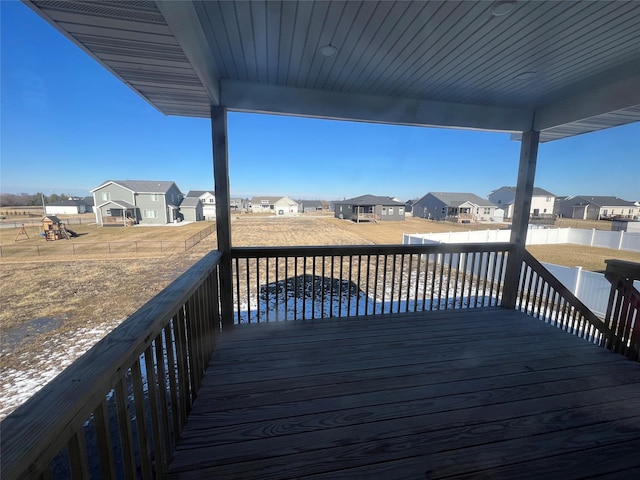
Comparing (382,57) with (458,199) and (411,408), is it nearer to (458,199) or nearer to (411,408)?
(411,408)

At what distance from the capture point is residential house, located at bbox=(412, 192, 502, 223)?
1616 cm

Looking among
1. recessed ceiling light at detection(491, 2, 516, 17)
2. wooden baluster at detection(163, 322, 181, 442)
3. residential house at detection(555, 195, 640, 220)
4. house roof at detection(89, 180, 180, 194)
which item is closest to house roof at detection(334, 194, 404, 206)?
house roof at detection(89, 180, 180, 194)

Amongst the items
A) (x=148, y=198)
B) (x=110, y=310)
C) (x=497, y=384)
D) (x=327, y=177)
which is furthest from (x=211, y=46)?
(x=148, y=198)

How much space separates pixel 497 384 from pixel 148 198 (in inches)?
485

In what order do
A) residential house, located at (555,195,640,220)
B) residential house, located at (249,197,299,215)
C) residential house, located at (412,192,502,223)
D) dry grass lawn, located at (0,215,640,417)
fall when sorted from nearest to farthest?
1. dry grass lawn, located at (0,215,640,417)
2. residential house, located at (249,197,299,215)
3. residential house, located at (412,192,502,223)
4. residential house, located at (555,195,640,220)

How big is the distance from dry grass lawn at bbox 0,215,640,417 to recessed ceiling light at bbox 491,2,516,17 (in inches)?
117

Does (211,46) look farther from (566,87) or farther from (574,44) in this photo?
(566,87)

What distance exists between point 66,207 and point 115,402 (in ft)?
23.9

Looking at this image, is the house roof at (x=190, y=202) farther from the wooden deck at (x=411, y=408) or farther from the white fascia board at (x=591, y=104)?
the white fascia board at (x=591, y=104)

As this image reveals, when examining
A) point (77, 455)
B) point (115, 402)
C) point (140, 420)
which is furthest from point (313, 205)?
point (77, 455)

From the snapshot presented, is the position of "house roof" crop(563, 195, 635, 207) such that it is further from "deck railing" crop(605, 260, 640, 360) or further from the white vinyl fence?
"deck railing" crop(605, 260, 640, 360)

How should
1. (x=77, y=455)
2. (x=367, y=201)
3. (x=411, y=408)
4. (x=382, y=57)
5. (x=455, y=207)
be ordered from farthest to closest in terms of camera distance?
(x=455, y=207)
(x=367, y=201)
(x=382, y=57)
(x=411, y=408)
(x=77, y=455)

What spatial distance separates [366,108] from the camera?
9.59 feet

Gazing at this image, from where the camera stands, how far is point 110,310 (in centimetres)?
456
